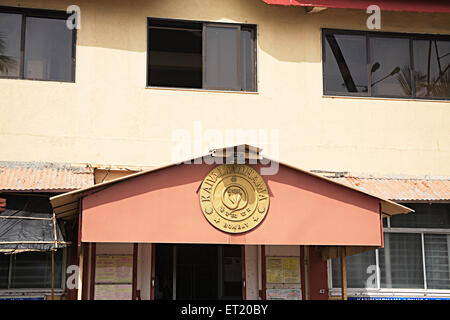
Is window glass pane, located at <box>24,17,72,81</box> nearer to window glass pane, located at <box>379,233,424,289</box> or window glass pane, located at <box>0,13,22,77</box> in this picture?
window glass pane, located at <box>0,13,22,77</box>

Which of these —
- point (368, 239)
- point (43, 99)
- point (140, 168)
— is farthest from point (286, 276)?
point (43, 99)

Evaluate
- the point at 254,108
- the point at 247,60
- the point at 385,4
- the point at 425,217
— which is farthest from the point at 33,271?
the point at 385,4

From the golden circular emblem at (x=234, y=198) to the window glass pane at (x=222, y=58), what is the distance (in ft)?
9.98

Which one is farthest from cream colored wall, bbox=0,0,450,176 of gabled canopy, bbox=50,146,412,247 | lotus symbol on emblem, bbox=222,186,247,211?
lotus symbol on emblem, bbox=222,186,247,211

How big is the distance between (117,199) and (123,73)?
3350 millimetres

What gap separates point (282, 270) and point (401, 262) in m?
2.28

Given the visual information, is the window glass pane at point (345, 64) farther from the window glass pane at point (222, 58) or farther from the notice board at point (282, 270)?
the notice board at point (282, 270)

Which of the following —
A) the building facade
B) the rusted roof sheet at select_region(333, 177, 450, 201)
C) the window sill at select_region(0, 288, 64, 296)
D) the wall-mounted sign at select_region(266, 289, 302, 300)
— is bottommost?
the wall-mounted sign at select_region(266, 289, 302, 300)

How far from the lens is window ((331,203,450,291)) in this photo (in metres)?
11.4

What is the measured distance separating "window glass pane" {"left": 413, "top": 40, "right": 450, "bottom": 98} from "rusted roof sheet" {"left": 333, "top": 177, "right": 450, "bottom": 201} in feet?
6.05

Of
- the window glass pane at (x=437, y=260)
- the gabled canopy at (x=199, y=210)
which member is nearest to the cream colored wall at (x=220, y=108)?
the window glass pane at (x=437, y=260)

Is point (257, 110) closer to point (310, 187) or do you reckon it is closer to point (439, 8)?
point (310, 187)

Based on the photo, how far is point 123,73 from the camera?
11062 millimetres

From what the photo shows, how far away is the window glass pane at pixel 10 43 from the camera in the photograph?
35.5ft
